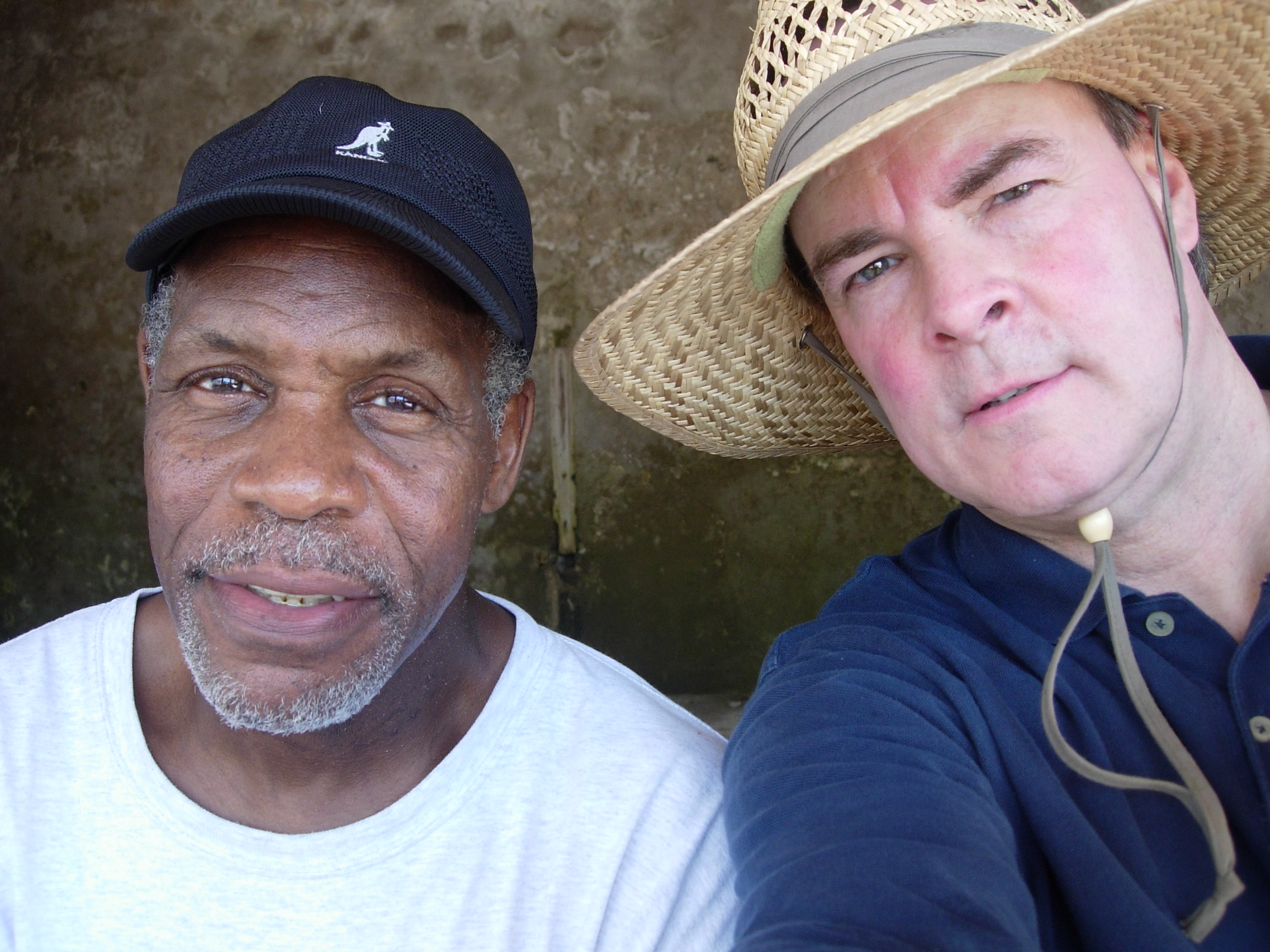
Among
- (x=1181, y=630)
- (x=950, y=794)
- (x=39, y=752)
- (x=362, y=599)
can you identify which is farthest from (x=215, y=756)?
(x=1181, y=630)

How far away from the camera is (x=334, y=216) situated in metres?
1.21

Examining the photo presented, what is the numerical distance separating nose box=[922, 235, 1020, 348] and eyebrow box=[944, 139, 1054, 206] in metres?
0.06

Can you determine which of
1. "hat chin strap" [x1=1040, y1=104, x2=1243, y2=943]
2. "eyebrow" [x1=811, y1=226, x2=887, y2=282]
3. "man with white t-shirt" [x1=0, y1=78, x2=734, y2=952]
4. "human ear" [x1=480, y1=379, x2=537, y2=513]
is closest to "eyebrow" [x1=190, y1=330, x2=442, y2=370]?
"man with white t-shirt" [x1=0, y1=78, x2=734, y2=952]

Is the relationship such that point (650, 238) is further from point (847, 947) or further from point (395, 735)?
point (847, 947)

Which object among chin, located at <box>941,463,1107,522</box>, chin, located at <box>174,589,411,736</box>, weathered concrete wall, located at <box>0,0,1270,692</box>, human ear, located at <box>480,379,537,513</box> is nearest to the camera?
chin, located at <box>941,463,1107,522</box>

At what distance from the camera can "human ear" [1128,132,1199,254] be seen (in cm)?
132

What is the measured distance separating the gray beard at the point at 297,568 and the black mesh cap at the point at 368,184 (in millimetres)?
380

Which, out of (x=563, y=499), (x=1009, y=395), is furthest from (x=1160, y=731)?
(x=563, y=499)

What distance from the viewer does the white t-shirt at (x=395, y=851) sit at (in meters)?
1.21

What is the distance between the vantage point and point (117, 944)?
4.00 ft

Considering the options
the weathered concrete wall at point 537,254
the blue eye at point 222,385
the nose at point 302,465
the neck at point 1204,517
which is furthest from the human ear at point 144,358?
the weathered concrete wall at point 537,254

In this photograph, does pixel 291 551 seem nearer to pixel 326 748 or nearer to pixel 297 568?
pixel 297 568

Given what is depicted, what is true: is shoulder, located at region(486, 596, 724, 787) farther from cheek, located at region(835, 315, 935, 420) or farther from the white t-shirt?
cheek, located at region(835, 315, 935, 420)

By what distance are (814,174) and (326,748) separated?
1067 mm
